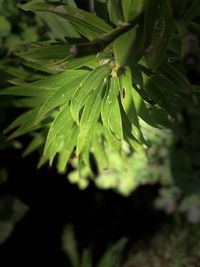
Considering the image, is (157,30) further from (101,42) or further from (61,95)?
→ (61,95)

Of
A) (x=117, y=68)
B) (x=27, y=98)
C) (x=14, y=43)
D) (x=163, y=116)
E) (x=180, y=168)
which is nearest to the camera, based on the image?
(x=117, y=68)

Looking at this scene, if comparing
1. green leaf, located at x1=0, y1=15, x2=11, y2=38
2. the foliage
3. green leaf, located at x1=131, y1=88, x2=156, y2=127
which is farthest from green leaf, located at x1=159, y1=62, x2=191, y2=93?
green leaf, located at x1=0, y1=15, x2=11, y2=38

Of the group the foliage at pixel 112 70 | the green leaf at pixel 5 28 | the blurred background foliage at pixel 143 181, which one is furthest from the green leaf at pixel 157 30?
the green leaf at pixel 5 28

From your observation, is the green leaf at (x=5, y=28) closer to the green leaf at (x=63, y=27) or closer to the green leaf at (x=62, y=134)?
the green leaf at (x=63, y=27)

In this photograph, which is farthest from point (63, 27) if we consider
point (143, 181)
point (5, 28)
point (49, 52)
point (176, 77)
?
point (143, 181)

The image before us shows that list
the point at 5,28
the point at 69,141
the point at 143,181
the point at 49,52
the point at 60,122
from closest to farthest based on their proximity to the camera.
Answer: the point at 49,52
the point at 60,122
the point at 69,141
the point at 5,28
the point at 143,181

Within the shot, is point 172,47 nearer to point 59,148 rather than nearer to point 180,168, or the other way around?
point 59,148

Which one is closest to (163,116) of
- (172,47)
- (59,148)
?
(172,47)
